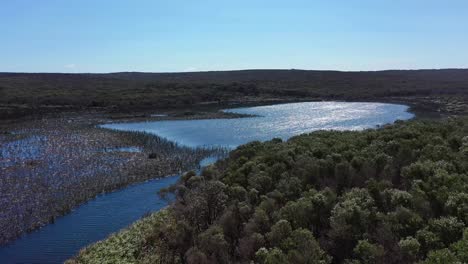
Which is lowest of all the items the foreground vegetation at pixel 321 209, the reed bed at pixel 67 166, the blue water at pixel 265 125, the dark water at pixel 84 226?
the dark water at pixel 84 226

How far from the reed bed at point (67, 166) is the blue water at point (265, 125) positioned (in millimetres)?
6284

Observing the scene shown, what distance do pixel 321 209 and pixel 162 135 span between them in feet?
161

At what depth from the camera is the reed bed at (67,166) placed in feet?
113

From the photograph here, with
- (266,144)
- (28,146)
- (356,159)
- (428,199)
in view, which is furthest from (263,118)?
(428,199)

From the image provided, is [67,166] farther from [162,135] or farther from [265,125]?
[265,125]

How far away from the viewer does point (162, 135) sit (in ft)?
229

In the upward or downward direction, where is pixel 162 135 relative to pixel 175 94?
downward

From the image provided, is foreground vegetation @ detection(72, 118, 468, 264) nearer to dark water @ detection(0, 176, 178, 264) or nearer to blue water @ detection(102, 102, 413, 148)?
dark water @ detection(0, 176, 178, 264)

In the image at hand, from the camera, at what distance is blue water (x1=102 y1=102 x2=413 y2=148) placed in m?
66.9

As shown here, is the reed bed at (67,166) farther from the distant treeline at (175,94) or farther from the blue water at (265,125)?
the distant treeline at (175,94)

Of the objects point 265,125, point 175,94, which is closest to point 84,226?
point 265,125

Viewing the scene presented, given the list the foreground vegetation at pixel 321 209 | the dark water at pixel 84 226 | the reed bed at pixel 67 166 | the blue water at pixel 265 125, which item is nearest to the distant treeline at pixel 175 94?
the blue water at pixel 265 125

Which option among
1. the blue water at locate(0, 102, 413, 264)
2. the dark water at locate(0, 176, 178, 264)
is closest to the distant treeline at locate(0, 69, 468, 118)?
the blue water at locate(0, 102, 413, 264)

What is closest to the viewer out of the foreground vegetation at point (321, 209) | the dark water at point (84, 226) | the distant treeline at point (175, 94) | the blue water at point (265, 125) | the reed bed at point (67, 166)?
the foreground vegetation at point (321, 209)
